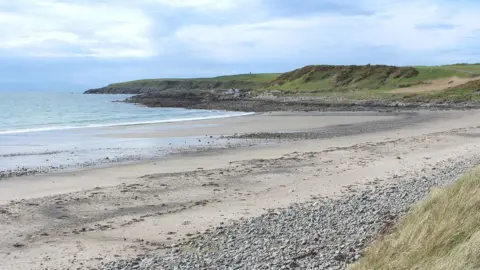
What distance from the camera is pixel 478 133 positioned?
23.4 meters

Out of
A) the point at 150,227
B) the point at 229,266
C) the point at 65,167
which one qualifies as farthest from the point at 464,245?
the point at 65,167

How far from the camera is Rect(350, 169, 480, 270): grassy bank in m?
4.59

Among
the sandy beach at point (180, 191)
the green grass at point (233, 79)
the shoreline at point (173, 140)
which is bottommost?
the sandy beach at point (180, 191)

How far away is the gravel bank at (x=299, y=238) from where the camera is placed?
679 cm

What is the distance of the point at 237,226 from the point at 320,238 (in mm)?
1662

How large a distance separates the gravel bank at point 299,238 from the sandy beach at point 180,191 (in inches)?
10.9

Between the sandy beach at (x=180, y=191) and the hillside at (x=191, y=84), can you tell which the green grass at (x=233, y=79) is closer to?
the hillside at (x=191, y=84)

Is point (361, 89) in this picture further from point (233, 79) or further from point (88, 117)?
point (233, 79)

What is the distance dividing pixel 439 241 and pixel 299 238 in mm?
2674

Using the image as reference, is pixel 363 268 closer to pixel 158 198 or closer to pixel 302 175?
pixel 158 198

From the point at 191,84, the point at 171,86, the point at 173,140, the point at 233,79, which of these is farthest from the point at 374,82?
the point at 171,86

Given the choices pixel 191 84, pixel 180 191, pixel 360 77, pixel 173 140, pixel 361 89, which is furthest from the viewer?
pixel 191 84

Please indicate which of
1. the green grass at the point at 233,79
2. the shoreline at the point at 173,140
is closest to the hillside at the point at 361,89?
the green grass at the point at 233,79

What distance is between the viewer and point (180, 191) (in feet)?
40.5
